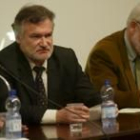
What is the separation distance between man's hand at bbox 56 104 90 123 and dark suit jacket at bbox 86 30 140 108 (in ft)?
1.98

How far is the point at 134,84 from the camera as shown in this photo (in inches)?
108

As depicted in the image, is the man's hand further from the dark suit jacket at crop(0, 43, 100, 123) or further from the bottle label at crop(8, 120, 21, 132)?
the bottle label at crop(8, 120, 21, 132)

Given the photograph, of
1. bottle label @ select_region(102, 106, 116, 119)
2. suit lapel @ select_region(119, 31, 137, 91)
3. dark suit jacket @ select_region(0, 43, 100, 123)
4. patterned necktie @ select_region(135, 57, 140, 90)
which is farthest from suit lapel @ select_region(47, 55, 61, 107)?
patterned necktie @ select_region(135, 57, 140, 90)

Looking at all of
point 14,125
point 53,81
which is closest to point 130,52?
point 53,81

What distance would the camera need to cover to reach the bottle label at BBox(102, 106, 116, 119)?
2043mm

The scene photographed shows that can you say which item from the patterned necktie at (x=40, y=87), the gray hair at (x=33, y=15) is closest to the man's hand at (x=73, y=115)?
the patterned necktie at (x=40, y=87)

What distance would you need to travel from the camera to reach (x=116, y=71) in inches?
107

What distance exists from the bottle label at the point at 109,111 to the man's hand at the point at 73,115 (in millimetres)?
93

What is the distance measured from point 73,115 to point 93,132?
28cm

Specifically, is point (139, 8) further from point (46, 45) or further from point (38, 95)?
point (38, 95)

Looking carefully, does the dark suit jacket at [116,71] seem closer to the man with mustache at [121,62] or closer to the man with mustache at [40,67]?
the man with mustache at [121,62]

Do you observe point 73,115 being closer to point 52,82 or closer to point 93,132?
point 93,132

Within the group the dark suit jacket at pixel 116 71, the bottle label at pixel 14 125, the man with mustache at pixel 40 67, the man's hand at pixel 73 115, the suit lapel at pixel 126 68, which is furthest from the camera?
the suit lapel at pixel 126 68

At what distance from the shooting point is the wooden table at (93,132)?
1.68 m
